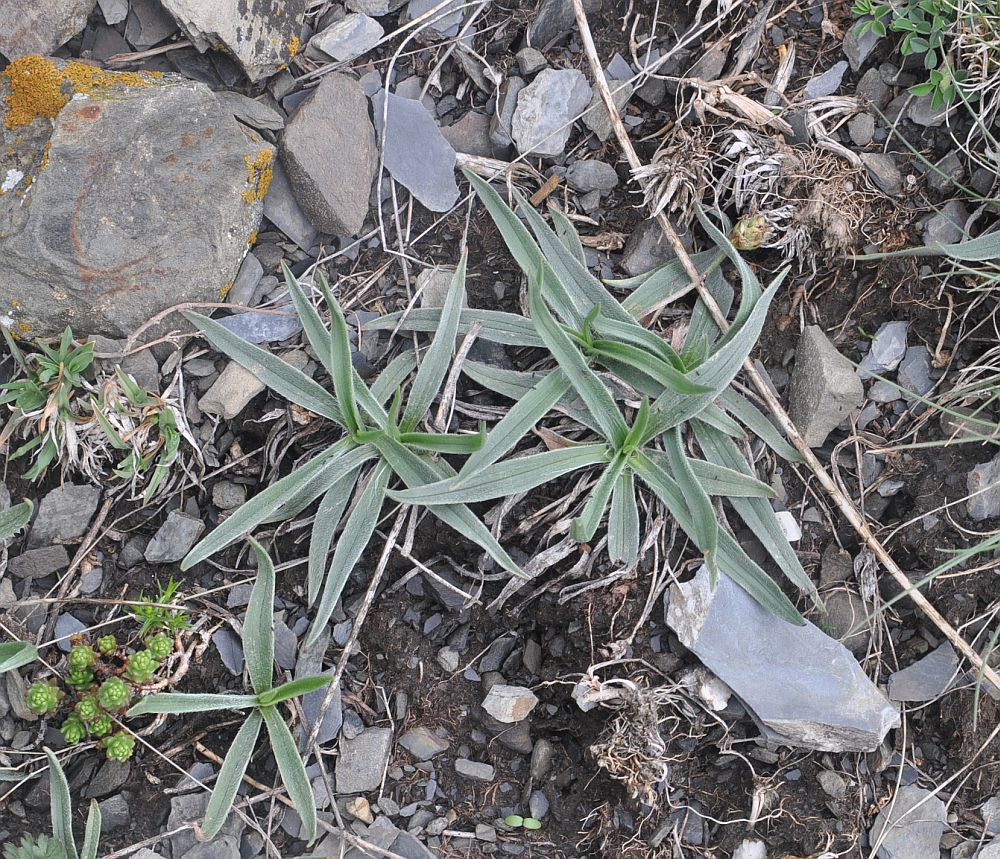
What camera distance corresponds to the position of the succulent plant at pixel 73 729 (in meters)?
2.22

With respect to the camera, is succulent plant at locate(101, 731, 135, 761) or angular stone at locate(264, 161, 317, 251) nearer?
succulent plant at locate(101, 731, 135, 761)

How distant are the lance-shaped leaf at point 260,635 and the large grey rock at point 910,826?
64.0 inches

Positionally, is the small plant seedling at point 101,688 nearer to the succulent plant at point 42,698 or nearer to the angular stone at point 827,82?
the succulent plant at point 42,698

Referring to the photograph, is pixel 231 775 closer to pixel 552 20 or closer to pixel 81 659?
pixel 81 659

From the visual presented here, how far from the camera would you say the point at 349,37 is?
8.12 ft

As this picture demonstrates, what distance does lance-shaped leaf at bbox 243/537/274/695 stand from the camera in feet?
7.32

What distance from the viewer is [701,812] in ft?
7.46

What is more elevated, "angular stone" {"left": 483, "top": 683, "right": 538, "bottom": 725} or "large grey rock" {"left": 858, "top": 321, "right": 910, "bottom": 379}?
"large grey rock" {"left": 858, "top": 321, "right": 910, "bottom": 379}

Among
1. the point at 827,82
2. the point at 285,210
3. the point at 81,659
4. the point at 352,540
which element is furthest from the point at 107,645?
the point at 827,82

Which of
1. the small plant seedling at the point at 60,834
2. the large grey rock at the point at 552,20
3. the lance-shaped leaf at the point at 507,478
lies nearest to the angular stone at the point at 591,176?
the large grey rock at the point at 552,20

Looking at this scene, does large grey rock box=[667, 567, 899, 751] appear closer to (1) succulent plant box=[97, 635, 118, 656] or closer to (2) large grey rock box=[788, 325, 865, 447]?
(2) large grey rock box=[788, 325, 865, 447]

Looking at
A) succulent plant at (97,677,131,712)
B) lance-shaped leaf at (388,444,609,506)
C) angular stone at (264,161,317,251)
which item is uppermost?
angular stone at (264,161,317,251)

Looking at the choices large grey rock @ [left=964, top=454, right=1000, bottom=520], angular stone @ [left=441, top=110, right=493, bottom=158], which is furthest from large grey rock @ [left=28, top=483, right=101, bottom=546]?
large grey rock @ [left=964, top=454, right=1000, bottom=520]

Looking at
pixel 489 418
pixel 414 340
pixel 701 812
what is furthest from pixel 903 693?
pixel 414 340
